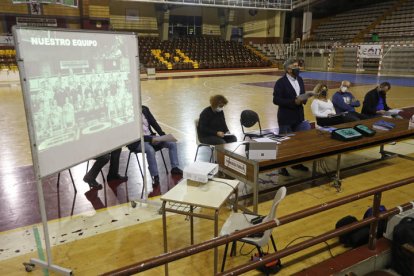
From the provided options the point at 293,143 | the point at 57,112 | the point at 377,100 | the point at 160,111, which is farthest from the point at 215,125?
the point at 160,111

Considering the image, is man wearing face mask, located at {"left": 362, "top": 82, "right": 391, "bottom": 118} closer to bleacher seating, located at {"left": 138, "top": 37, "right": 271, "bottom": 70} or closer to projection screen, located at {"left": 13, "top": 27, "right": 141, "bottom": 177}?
projection screen, located at {"left": 13, "top": 27, "right": 141, "bottom": 177}

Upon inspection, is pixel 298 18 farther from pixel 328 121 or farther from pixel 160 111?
pixel 328 121

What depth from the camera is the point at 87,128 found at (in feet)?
10.4

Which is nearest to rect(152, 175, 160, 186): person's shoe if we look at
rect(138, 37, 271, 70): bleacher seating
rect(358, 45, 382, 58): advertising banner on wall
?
rect(138, 37, 271, 70): bleacher seating

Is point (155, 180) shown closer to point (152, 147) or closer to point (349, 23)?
point (152, 147)

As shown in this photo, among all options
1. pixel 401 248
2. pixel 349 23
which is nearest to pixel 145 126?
pixel 401 248

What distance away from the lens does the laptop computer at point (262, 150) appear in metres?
3.42

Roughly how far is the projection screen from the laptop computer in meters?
1.40

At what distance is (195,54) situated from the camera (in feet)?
75.8

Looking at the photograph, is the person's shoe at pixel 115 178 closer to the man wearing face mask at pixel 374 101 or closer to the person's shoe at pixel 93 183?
the person's shoe at pixel 93 183

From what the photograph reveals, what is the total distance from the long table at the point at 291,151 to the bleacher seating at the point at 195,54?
1711 centimetres

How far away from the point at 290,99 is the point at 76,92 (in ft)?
9.70

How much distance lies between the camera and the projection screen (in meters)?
2.54

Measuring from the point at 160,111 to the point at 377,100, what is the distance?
5519 mm
